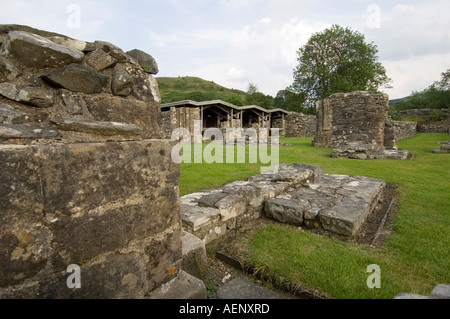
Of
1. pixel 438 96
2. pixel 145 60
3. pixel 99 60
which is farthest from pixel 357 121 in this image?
pixel 438 96

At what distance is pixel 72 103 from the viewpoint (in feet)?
4.59

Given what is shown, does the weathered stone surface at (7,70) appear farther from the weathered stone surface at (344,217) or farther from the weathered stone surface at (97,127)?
Result: the weathered stone surface at (344,217)

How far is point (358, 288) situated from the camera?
198 centimetres

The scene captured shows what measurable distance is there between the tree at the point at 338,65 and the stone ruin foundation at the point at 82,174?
30.2 m

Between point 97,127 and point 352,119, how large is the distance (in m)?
13.2

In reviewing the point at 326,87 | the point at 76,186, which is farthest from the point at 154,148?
the point at 326,87

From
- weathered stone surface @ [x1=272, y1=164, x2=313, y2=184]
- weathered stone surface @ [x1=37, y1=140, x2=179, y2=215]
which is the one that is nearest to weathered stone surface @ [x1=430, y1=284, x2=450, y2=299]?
weathered stone surface @ [x1=37, y1=140, x2=179, y2=215]

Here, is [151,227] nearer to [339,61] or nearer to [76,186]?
[76,186]

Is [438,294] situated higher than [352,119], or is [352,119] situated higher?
[352,119]

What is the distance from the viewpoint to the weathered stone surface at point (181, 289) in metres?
1.62

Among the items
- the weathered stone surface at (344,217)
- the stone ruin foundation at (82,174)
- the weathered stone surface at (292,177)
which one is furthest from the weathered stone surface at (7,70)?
the weathered stone surface at (292,177)

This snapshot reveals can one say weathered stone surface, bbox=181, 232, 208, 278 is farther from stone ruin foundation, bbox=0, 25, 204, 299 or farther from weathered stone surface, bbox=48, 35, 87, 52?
weathered stone surface, bbox=48, 35, 87, 52

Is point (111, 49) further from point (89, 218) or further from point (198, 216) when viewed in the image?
point (198, 216)
